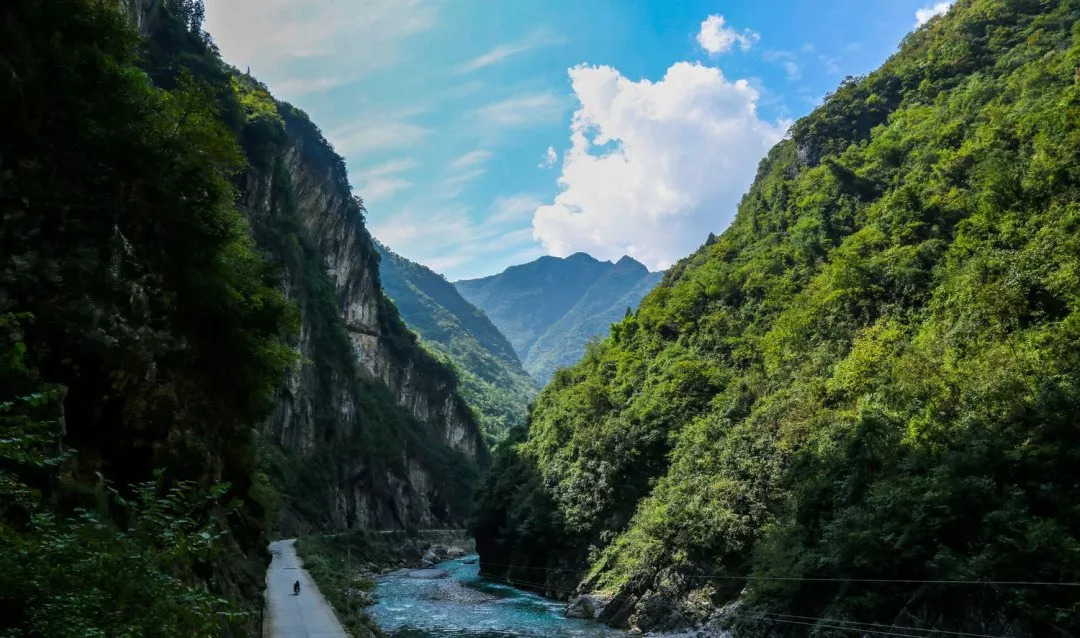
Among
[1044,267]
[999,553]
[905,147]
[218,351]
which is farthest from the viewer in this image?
[905,147]

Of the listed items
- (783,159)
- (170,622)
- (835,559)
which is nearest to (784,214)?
(783,159)

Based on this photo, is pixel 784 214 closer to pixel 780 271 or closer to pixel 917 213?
pixel 780 271

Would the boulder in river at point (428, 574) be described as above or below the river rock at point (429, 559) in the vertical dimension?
above

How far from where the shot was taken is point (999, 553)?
58.5ft

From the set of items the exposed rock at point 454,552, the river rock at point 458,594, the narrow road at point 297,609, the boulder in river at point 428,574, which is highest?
the narrow road at point 297,609

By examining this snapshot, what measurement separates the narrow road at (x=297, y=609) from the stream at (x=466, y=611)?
4582 mm

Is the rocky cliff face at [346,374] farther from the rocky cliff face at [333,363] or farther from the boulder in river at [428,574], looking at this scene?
the boulder in river at [428,574]

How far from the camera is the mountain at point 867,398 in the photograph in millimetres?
19672

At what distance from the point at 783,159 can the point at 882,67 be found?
506 inches

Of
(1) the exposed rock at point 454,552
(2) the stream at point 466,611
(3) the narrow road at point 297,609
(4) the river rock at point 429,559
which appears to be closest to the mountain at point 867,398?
(2) the stream at point 466,611

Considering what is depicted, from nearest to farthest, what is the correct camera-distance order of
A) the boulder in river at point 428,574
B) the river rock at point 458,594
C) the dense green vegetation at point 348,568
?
1. the dense green vegetation at point 348,568
2. the river rock at point 458,594
3. the boulder in river at point 428,574

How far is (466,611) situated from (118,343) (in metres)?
31.8

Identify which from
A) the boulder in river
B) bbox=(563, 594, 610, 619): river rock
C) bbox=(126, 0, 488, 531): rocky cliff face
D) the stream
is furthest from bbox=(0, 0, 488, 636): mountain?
bbox=(126, 0, 488, 531): rocky cliff face

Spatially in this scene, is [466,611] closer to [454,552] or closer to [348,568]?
[348,568]
